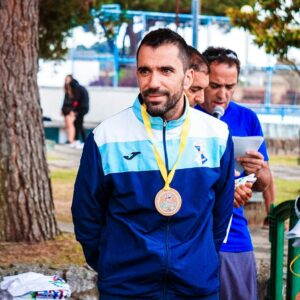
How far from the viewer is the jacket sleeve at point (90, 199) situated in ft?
10.4

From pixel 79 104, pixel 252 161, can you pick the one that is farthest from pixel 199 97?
pixel 79 104

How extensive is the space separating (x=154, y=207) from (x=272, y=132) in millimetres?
21667

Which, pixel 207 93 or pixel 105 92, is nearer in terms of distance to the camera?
pixel 207 93

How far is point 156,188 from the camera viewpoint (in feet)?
9.95

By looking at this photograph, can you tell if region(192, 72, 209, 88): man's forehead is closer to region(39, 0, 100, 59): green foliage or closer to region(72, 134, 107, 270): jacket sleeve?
region(72, 134, 107, 270): jacket sleeve

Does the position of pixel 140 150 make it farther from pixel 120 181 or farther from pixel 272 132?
pixel 272 132

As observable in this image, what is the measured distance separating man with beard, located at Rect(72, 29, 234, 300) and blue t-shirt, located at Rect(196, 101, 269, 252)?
0.71 metres

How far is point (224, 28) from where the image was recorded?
134ft

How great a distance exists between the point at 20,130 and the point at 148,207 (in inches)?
157

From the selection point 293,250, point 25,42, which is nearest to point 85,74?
point 25,42

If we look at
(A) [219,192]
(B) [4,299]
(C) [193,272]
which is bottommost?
(B) [4,299]

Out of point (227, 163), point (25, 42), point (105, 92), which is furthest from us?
point (105, 92)

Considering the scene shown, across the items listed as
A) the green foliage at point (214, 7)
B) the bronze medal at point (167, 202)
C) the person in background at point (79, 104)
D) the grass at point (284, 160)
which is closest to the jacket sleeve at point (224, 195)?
the bronze medal at point (167, 202)

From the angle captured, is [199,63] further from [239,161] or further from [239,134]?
[239,161]
